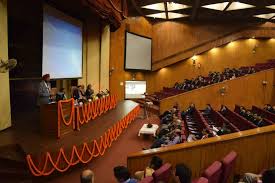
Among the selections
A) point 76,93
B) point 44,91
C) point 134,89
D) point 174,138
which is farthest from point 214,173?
point 134,89

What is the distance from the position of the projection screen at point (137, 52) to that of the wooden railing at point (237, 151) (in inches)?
273

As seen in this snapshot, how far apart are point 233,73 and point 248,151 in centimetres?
711

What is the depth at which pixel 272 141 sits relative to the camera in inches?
92.7

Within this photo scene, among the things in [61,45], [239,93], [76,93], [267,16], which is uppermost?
[267,16]

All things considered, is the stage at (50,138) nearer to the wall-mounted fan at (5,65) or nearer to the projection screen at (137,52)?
the wall-mounted fan at (5,65)

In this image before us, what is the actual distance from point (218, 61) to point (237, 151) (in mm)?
8510

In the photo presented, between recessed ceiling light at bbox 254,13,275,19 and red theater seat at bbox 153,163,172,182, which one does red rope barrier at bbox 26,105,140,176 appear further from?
recessed ceiling light at bbox 254,13,275,19

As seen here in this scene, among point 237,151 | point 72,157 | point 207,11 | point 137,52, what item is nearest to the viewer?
point 237,151

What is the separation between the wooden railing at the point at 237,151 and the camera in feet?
7.77

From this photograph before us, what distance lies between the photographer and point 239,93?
847 cm

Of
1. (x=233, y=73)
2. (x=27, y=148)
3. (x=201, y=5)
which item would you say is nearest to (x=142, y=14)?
(x=201, y=5)

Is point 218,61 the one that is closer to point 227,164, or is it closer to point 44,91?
point 44,91

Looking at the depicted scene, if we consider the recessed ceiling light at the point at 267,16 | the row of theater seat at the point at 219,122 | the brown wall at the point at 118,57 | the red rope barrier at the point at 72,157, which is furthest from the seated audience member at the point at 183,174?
the recessed ceiling light at the point at 267,16

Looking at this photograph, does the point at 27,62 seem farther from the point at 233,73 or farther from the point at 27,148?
the point at 233,73
